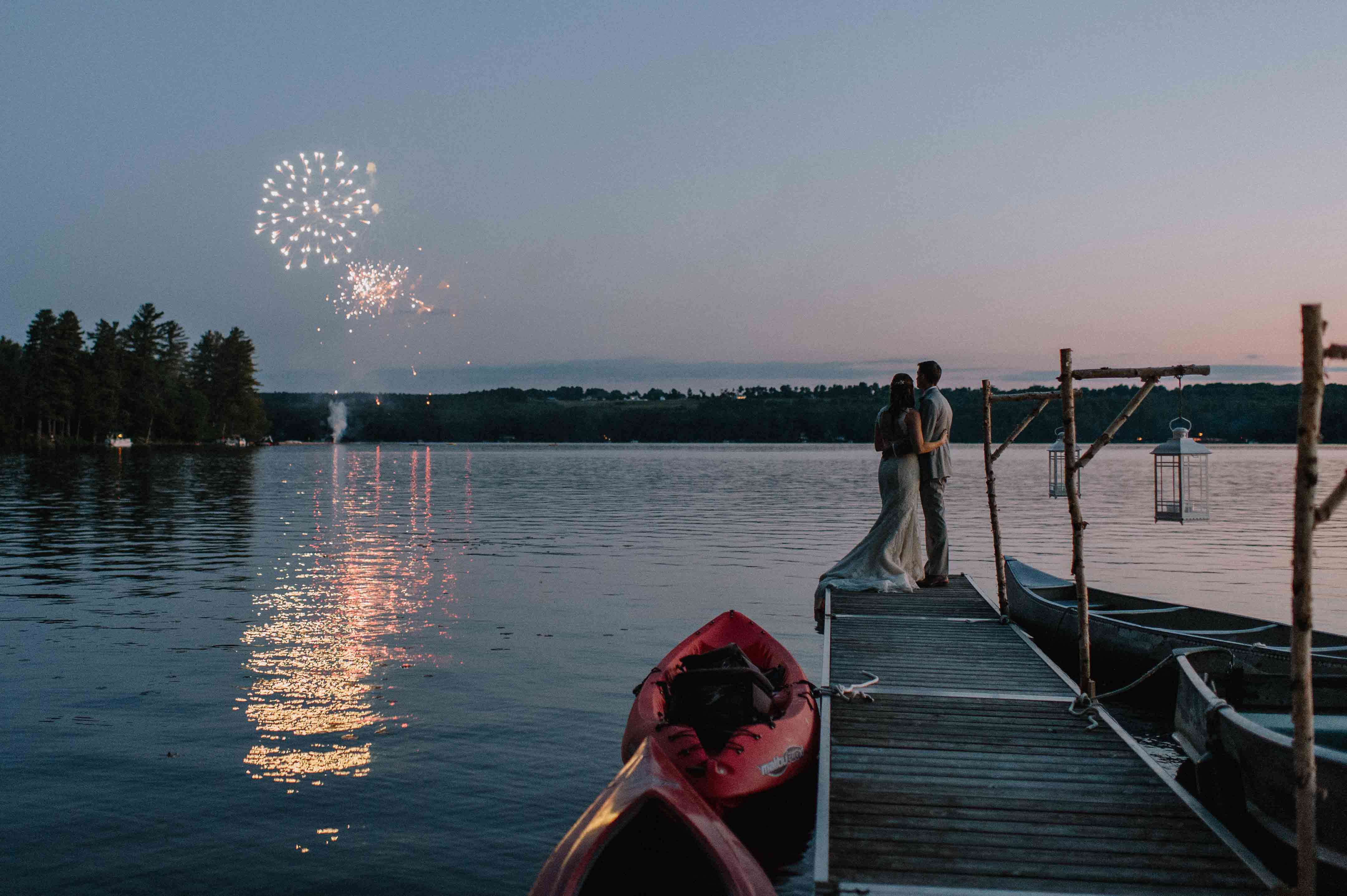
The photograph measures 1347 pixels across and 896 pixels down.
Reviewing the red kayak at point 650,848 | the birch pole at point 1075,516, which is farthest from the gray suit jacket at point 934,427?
the red kayak at point 650,848

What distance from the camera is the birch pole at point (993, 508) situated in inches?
540

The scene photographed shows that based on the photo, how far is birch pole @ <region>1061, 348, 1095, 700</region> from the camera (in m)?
8.96

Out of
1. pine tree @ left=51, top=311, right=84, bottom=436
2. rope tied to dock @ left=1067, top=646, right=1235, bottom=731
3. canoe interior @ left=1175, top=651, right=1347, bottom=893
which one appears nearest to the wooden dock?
rope tied to dock @ left=1067, top=646, right=1235, bottom=731

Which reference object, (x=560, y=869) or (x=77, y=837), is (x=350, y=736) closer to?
(x=77, y=837)

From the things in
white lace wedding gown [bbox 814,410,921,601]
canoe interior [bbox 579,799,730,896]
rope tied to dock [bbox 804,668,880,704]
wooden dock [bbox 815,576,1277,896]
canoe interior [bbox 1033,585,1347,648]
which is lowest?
canoe interior [bbox 579,799,730,896]

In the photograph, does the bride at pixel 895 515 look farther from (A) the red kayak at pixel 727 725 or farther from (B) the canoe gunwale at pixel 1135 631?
(A) the red kayak at pixel 727 725

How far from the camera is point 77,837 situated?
309 inches

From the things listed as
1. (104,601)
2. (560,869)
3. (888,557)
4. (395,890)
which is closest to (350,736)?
(395,890)

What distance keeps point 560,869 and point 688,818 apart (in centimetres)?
83

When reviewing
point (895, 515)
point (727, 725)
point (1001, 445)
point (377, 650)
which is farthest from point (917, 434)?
point (377, 650)

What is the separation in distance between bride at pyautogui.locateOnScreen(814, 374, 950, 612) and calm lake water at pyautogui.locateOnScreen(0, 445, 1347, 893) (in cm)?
156

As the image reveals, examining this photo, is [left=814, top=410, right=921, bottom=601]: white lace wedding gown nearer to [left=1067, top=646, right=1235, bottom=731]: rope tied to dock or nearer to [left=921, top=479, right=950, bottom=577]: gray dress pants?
[left=921, top=479, right=950, bottom=577]: gray dress pants

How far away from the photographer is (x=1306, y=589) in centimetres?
506

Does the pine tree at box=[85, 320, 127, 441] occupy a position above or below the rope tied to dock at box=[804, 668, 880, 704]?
above
